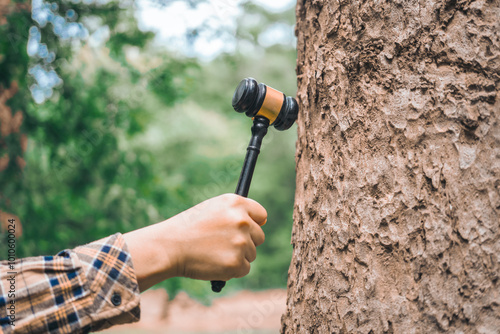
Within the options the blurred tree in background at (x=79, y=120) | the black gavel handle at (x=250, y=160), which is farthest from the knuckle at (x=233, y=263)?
the blurred tree in background at (x=79, y=120)

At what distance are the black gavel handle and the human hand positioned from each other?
5.2 inches

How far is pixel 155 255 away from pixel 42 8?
3394 millimetres

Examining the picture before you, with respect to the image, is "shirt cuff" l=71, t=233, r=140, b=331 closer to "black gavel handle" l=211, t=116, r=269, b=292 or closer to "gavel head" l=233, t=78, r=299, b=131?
"black gavel handle" l=211, t=116, r=269, b=292

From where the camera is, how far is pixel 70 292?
35.7 inches

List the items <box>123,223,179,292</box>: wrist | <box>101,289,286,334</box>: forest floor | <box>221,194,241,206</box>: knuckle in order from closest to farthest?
<box>123,223,179,292</box>: wrist
<box>221,194,241,206</box>: knuckle
<box>101,289,286,334</box>: forest floor

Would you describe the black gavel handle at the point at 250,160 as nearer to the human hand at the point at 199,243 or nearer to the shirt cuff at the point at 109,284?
the human hand at the point at 199,243

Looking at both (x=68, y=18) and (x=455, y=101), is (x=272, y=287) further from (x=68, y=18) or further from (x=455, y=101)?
(x=455, y=101)

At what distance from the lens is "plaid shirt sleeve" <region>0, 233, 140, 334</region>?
2.85 feet

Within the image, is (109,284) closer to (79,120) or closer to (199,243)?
(199,243)

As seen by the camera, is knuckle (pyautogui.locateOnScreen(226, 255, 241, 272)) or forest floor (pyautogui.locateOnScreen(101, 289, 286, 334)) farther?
forest floor (pyautogui.locateOnScreen(101, 289, 286, 334))

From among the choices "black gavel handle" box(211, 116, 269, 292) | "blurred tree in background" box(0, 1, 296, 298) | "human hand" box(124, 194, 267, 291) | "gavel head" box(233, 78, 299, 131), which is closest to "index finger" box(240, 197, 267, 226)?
"human hand" box(124, 194, 267, 291)

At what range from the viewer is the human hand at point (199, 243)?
104cm

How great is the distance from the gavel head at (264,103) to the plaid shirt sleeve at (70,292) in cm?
65

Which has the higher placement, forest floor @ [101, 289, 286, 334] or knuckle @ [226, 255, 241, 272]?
knuckle @ [226, 255, 241, 272]
